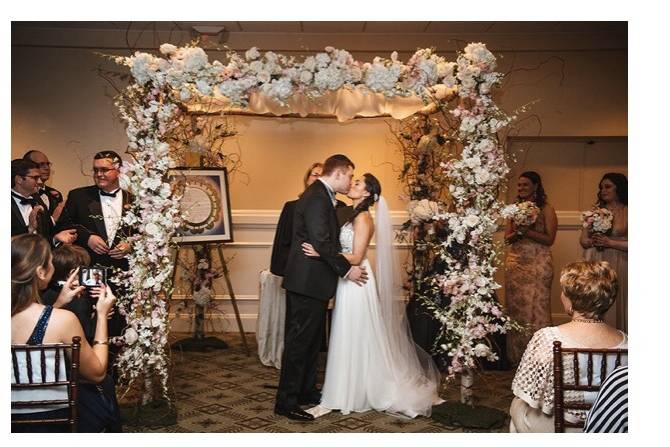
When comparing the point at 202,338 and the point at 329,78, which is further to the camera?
the point at 202,338

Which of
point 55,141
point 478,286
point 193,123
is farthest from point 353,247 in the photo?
point 55,141

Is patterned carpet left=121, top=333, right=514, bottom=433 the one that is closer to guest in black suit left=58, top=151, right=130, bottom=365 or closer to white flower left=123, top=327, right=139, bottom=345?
white flower left=123, top=327, right=139, bottom=345

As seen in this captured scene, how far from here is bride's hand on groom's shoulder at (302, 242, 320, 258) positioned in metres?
4.51

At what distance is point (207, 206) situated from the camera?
6.00 m

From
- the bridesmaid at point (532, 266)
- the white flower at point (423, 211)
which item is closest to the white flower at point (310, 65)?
the white flower at point (423, 211)

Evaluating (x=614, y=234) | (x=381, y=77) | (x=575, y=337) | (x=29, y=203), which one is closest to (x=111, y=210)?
(x=29, y=203)

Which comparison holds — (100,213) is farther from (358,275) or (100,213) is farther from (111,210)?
(358,275)

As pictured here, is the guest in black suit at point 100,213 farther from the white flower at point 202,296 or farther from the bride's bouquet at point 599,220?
the bride's bouquet at point 599,220

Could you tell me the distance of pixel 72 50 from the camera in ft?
23.5

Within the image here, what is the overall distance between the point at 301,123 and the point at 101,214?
9.54 ft

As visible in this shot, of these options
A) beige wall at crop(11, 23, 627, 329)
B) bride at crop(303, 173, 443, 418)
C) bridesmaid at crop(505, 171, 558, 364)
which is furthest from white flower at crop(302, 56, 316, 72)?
beige wall at crop(11, 23, 627, 329)

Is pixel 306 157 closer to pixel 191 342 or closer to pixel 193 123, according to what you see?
pixel 193 123

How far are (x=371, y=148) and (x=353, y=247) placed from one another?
113 inches
